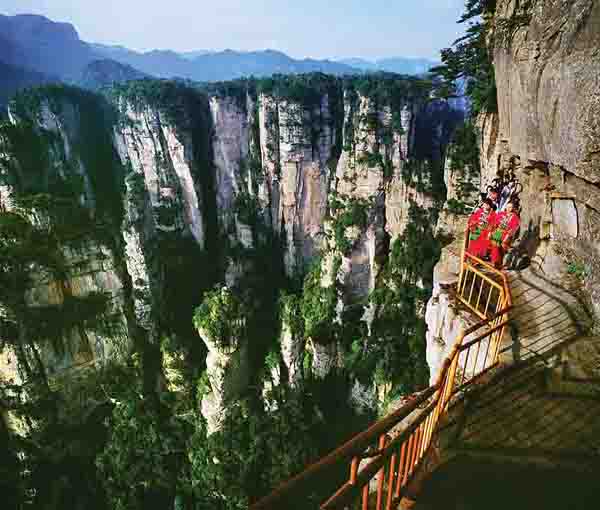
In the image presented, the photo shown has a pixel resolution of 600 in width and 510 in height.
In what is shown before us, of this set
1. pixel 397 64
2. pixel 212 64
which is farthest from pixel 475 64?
pixel 397 64

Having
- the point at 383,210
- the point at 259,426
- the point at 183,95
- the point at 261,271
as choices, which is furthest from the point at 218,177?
the point at 259,426

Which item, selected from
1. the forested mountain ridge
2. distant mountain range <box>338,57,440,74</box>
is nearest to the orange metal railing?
the forested mountain ridge

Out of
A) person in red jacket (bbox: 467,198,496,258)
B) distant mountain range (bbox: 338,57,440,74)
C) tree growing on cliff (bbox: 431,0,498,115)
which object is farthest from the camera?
distant mountain range (bbox: 338,57,440,74)

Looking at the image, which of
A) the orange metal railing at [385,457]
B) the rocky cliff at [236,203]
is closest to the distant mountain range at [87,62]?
the rocky cliff at [236,203]

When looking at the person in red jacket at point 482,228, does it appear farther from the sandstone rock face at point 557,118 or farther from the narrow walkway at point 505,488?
the narrow walkway at point 505,488

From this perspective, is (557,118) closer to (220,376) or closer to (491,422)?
(491,422)

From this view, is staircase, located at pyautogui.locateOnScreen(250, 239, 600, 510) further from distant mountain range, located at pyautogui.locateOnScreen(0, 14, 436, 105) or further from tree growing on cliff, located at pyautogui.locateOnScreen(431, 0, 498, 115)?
distant mountain range, located at pyautogui.locateOnScreen(0, 14, 436, 105)
